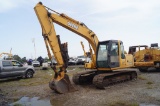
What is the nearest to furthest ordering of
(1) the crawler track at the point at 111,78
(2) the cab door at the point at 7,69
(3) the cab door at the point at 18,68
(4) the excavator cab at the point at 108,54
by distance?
(1) the crawler track at the point at 111,78
(4) the excavator cab at the point at 108,54
(2) the cab door at the point at 7,69
(3) the cab door at the point at 18,68

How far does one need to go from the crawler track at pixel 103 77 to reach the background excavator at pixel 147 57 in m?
5.52

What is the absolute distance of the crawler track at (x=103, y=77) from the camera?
13812 millimetres

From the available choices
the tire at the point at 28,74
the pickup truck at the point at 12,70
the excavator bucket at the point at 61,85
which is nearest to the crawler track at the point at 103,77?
the excavator bucket at the point at 61,85

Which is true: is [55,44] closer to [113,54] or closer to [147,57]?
[113,54]

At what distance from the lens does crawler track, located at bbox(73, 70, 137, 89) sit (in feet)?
45.3

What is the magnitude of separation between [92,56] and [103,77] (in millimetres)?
2162

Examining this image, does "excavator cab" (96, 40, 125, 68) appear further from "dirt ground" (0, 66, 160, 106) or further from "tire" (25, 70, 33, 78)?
"tire" (25, 70, 33, 78)

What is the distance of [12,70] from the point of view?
20078 mm

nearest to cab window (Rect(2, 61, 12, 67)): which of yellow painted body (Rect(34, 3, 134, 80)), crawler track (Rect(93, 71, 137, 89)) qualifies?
yellow painted body (Rect(34, 3, 134, 80))

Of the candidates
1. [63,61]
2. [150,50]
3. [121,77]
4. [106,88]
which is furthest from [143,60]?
[63,61]

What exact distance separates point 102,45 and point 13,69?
8832 mm

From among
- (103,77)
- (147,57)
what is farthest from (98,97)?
(147,57)

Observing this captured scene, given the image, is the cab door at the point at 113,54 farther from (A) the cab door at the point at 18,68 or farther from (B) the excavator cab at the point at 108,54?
(A) the cab door at the point at 18,68

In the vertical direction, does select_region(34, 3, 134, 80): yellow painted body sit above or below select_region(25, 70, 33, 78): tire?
above
